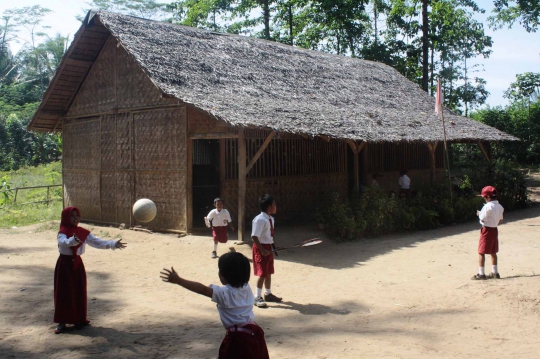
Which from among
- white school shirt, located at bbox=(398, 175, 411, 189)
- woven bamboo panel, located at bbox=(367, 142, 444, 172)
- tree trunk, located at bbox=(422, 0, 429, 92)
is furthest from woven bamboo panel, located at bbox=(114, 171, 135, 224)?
tree trunk, located at bbox=(422, 0, 429, 92)

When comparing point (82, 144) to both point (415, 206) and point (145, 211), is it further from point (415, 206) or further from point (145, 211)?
point (415, 206)

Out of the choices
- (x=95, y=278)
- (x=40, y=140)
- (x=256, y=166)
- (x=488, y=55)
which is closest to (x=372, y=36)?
(x=488, y=55)

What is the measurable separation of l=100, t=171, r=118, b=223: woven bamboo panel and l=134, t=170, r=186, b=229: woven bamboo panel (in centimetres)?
113

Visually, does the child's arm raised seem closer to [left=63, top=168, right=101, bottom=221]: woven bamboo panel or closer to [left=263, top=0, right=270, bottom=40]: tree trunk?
[left=63, top=168, right=101, bottom=221]: woven bamboo panel

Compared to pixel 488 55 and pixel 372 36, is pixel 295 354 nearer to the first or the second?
pixel 488 55

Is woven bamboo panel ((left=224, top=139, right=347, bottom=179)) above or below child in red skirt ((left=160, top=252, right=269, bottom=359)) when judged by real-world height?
above

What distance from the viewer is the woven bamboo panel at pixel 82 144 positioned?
13883 mm

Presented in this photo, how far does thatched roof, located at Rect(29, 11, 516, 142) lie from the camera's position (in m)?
11.0

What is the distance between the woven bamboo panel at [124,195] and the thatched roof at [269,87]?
2.97 m

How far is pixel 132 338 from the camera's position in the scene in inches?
206

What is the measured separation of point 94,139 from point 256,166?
15.1 ft

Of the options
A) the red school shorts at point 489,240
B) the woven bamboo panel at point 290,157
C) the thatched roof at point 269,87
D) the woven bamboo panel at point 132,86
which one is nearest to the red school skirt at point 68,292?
the thatched roof at point 269,87

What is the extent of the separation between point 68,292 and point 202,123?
21.3 ft

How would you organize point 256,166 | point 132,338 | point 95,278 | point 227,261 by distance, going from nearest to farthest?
1. point 227,261
2. point 132,338
3. point 95,278
4. point 256,166
